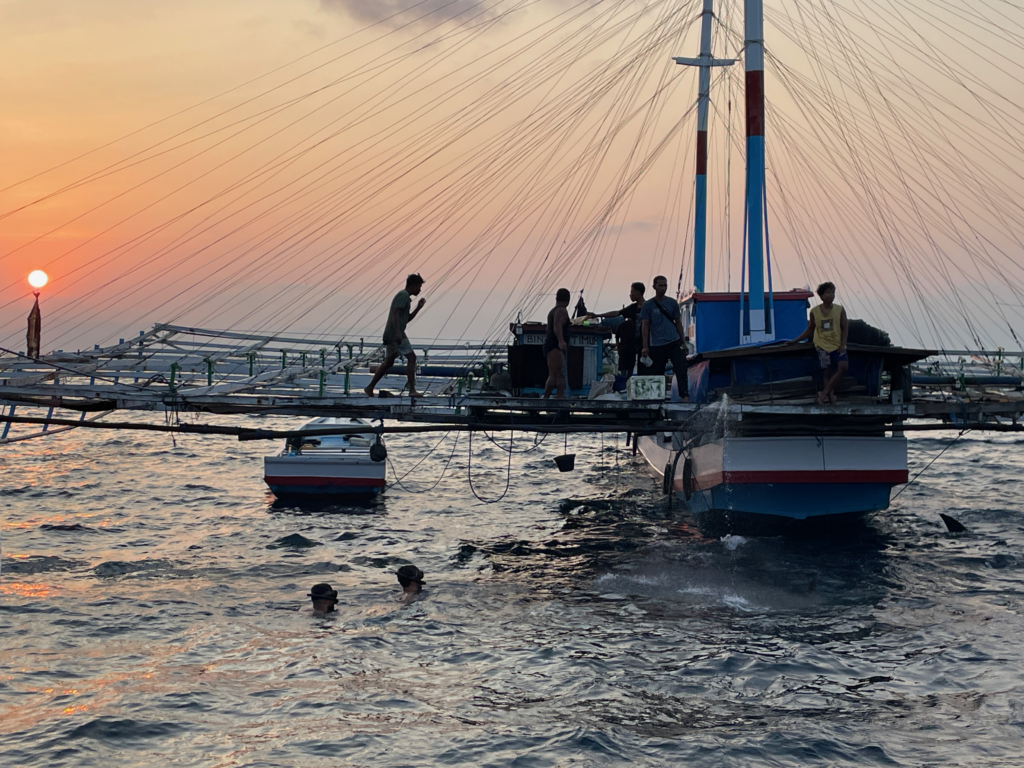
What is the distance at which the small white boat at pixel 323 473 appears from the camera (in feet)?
96.3

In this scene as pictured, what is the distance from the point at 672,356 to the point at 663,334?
0.52 metres

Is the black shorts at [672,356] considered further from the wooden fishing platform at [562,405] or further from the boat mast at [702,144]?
the boat mast at [702,144]

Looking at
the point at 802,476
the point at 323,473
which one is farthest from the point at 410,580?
the point at 323,473

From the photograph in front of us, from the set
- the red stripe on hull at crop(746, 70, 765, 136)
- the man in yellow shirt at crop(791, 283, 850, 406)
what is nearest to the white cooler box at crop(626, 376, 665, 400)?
the man in yellow shirt at crop(791, 283, 850, 406)

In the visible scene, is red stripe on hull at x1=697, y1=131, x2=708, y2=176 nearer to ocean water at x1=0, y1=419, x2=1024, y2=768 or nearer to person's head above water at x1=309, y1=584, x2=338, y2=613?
ocean water at x1=0, y1=419, x2=1024, y2=768

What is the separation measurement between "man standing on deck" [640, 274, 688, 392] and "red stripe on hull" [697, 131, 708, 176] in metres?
20.0

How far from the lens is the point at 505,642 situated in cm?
1539

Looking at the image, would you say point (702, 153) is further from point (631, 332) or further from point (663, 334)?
point (663, 334)

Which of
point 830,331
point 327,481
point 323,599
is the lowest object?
point 323,599

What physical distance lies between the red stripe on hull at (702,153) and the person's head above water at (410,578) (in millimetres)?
25418

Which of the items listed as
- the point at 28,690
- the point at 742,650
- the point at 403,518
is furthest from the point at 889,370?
the point at 28,690

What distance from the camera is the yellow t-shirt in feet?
59.3

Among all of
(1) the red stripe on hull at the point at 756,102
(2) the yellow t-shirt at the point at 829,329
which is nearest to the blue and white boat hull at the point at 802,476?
(2) the yellow t-shirt at the point at 829,329

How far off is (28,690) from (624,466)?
105 feet
